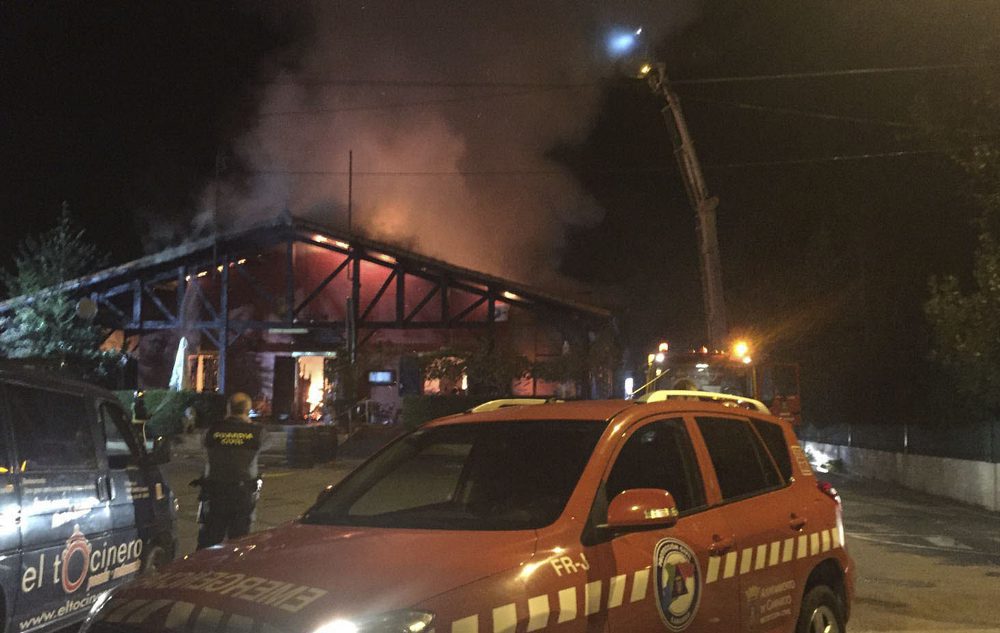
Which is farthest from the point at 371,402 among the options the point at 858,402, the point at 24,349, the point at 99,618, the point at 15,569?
the point at 99,618

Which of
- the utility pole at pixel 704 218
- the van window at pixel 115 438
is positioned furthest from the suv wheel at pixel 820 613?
the utility pole at pixel 704 218

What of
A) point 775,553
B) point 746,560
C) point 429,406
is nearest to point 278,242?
point 429,406

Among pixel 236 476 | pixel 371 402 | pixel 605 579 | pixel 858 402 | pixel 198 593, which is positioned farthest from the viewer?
pixel 371 402

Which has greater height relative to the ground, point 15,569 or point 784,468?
point 784,468

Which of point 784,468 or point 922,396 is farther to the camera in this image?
point 922,396

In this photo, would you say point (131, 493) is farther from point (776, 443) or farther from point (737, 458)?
point (776, 443)

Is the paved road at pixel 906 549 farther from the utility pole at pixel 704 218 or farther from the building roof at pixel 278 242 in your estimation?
the building roof at pixel 278 242

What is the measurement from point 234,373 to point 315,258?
427 centimetres

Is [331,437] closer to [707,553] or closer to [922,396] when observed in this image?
[922,396]

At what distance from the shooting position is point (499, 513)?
3.88m

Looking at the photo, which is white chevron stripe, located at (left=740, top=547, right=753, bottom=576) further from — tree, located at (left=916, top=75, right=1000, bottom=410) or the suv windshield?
tree, located at (left=916, top=75, right=1000, bottom=410)

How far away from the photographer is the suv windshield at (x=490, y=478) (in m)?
3.74

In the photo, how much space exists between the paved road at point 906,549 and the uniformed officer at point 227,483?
11.0ft

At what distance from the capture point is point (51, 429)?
5.23 m
